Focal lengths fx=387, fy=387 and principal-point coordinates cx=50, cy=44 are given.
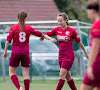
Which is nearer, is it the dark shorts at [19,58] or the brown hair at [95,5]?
the brown hair at [95,5]

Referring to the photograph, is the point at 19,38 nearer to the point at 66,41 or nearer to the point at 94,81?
the point at 66,41

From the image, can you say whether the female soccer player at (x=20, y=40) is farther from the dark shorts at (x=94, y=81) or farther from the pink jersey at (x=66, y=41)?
the dark shorts at (x=94, y=81)

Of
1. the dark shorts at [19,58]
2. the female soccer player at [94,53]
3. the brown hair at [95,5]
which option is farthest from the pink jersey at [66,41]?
the brown hair at [95,5]

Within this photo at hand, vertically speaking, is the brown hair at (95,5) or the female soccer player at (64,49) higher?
the brown hair at (95,5)

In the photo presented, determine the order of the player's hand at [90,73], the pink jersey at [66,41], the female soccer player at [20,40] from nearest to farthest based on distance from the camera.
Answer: the player's hand at [90,73] < the female soccer player at [20,40] < the pink jersey at [66,41]

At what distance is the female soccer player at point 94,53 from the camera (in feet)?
15.5

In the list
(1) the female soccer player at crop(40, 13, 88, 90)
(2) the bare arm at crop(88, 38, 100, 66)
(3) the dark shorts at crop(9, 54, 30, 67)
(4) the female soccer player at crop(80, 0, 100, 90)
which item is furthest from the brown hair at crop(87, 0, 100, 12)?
(3) the dark shorts at crop(9, 54, 30, 67)

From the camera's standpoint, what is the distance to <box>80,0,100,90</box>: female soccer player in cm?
471

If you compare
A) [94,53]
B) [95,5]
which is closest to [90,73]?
[94,53]

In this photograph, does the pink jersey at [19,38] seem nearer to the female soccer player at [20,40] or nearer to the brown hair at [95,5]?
the female soccer player at [20,40]

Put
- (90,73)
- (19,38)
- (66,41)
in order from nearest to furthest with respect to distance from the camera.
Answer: (90,73)
(19,38)
(66,41)

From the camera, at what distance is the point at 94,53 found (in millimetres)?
4715

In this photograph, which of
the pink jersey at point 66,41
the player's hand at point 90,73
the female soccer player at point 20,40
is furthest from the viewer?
the pink jersey at point 66,41

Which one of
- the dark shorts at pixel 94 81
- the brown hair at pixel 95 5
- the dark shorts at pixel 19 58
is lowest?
the dark shorts at pixel 19 58
